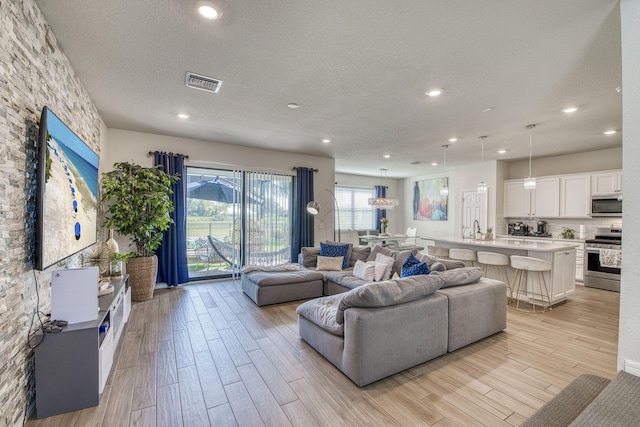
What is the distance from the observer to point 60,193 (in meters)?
2.35

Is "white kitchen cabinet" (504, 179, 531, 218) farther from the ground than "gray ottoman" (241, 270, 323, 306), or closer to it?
farther from the ground

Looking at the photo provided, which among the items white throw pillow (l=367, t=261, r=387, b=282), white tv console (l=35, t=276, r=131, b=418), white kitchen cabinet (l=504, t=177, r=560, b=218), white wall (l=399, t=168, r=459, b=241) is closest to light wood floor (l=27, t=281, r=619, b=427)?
white tv console (l=35, t=276, r=131, b=418)

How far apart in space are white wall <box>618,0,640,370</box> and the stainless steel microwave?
5.20 m

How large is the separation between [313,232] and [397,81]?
14.4 ft

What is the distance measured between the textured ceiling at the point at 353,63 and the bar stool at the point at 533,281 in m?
2.06

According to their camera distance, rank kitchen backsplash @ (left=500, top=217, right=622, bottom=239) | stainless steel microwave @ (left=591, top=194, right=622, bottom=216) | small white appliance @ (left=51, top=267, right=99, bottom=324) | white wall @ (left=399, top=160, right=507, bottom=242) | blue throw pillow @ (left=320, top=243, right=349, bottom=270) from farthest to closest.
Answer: white wall @ (left=399, top=160, right=507, bottom=242), kitchen backsplash @ (left=500, top=217, right=622, bottom=239), stainless steel microwave @ (left=591, top=194, right=622, bottom=216), blue throw pillow @ (left=320, top=243, right=349, bottom=270), small white appliance @ (left=51, top=267, right=99, bottom=324)

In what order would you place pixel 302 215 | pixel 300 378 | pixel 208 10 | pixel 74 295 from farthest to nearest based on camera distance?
pixel 302 215, pixel 300 378, pixel 74 295, pixel 208 10

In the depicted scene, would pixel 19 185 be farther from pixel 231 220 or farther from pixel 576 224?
pixel 576 224

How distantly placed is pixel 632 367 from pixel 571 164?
6428 mm

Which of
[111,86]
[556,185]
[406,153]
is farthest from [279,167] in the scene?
[556,185]

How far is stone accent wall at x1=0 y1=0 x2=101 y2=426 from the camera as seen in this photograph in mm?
1706

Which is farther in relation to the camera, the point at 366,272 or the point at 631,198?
the point at 366,272

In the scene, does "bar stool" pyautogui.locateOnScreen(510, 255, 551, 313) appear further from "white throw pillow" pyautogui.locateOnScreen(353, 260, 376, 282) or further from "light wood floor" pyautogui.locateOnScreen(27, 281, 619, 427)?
"white throw pillow" pyautogui.locateOnScreen(353, 260, 376, 282)

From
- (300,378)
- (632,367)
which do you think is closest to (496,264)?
(632,367)
